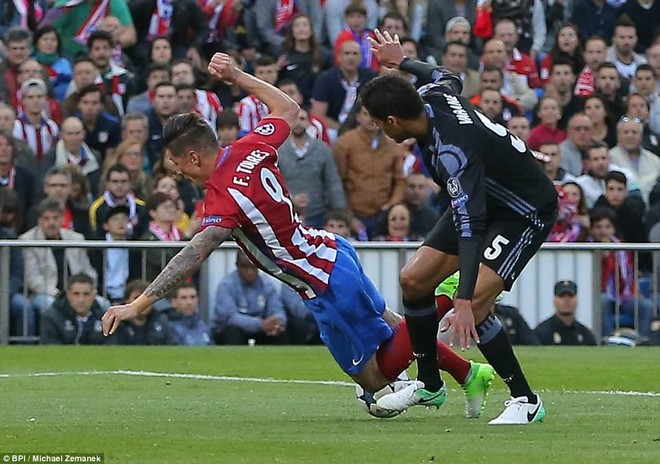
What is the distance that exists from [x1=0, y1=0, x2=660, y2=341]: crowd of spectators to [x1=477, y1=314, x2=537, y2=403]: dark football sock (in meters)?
7.89

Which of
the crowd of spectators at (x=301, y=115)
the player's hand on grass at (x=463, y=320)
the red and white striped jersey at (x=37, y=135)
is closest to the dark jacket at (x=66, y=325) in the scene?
the crowd of spectators at (x=301, y=115)

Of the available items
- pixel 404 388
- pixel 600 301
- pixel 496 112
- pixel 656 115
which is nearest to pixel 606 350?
pixel 600 301

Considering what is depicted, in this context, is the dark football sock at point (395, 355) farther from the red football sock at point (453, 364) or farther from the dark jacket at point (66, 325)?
the dark jacket at point (66, 325)

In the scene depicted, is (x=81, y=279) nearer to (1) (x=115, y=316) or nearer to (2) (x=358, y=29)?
(2) (x=358, y=29)

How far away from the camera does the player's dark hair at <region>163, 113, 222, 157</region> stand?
10.3 metres

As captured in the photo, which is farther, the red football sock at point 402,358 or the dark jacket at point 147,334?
the dark jacket at point 147,334

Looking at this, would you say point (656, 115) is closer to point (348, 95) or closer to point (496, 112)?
point (496, 112)

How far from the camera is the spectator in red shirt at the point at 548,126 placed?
21000 mm

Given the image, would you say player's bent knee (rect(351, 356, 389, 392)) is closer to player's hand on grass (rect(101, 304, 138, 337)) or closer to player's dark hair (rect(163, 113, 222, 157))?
player's dark hair (rect(163, 113, 222, 157))

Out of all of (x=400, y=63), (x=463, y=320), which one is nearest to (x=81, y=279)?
(x=400, y=63)

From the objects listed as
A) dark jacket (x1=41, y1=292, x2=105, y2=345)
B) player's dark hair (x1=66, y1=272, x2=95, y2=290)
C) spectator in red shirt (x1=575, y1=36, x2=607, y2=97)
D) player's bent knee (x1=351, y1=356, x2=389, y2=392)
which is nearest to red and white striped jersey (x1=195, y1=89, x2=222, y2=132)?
dark jacket (x1=41, y1=292, x2=105, y2=345)

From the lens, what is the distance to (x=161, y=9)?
22.5m

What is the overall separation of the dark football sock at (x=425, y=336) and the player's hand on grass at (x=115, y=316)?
1839mm

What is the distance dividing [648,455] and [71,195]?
1112 centimetres
